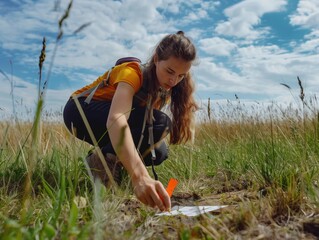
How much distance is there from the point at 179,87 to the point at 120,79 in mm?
690

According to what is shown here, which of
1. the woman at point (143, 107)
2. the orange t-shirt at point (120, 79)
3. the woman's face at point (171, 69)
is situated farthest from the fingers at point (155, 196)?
the woman's face at point (171, 69)

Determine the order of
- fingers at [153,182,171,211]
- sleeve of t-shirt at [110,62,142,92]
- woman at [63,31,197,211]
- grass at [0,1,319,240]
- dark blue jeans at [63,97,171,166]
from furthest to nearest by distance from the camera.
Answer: dark blue jeans at [63,97,171,166], sleeve of t-shirt at [110,62,142,92], woman at [63,31,197,211], fingers at [153,182,171,211], grass at [0,1,319,240]

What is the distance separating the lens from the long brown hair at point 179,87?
238cm

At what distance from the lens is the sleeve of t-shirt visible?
2225 millimetres

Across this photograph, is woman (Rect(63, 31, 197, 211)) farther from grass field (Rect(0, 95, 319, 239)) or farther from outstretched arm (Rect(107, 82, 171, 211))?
grass field (Rect(0, 95, 319, 239))

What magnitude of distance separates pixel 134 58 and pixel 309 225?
68.1 inches

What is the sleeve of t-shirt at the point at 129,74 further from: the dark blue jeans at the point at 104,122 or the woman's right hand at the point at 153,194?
the woman's right hand at the point at 153,194

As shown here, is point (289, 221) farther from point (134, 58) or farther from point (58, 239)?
point (134, 58)

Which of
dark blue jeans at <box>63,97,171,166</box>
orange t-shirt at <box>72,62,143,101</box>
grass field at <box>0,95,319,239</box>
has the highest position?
orange t-shirt at <box>72,62,143,101</box>

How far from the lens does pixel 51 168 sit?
2465 mm

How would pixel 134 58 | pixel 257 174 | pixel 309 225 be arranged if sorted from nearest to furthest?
pixel 309 225 < pixel 257 174 < pixel 134 58

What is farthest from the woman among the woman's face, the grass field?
the grass field

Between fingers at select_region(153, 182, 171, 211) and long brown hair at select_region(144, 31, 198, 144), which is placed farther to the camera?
long brown hair at select_region(144, 31, 198, 144)

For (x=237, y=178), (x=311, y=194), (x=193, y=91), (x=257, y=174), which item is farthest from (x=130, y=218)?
(x=193, y=91)
